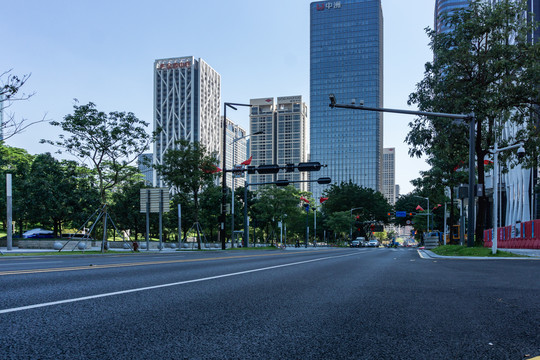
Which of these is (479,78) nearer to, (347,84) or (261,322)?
(261,322)

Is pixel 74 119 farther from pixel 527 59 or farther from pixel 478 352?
pixel 478 352

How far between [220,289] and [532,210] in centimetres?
4760

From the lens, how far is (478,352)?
282cm

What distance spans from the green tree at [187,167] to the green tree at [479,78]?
16.9 metres

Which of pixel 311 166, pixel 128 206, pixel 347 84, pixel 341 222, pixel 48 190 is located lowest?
pixel 341 222

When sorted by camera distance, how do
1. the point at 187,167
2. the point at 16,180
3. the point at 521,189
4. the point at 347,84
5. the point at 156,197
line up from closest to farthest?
the point at 156,197 < the point at 187,167 < the point at 16,180 < the point at 521,189 < the point at 347,84

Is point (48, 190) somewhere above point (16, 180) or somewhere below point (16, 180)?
below

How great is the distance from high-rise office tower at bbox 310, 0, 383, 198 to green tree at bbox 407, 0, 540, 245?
168143 mm

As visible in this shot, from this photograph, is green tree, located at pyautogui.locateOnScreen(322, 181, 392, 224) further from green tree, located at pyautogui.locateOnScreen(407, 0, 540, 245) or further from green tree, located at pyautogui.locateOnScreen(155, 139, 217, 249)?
green tree, located at pyautogui.locateOnScreen(407, 0, 540, 245)

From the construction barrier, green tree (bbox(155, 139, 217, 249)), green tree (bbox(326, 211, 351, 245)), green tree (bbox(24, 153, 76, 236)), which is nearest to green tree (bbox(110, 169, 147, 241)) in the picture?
green tree (bbox(24, 153, 76, 236))

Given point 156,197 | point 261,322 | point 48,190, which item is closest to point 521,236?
point 156,197

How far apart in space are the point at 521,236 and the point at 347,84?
173485 mm

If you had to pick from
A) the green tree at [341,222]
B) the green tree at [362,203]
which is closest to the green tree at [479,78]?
the green tree at [341,222]

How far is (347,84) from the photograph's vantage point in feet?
630
